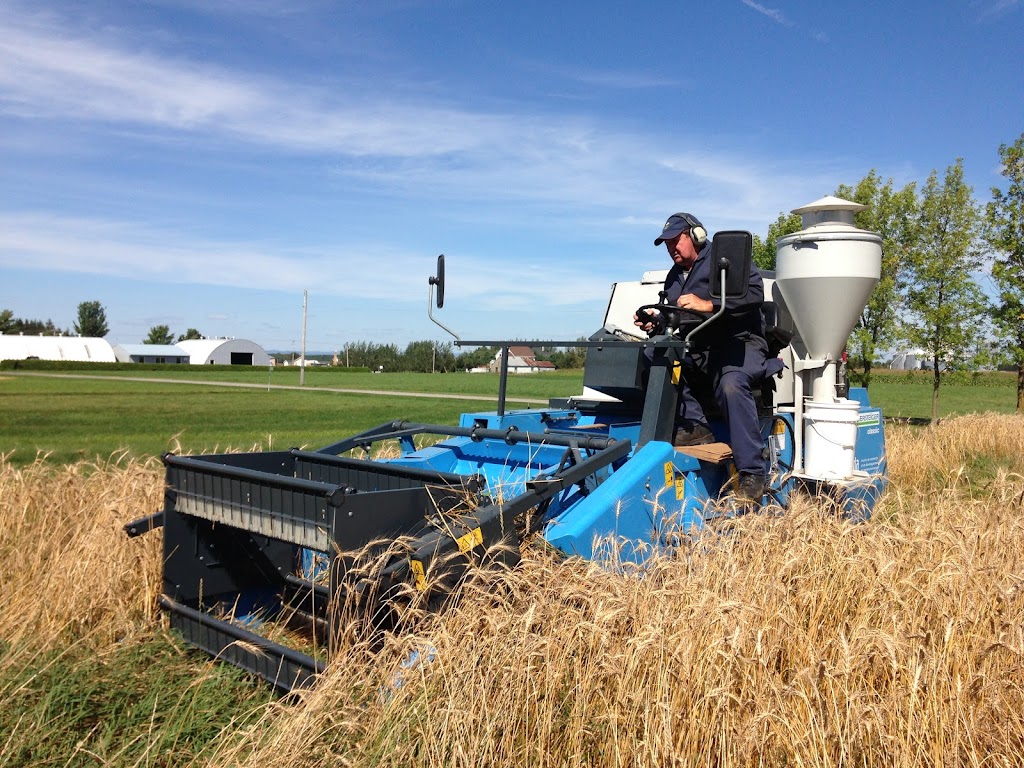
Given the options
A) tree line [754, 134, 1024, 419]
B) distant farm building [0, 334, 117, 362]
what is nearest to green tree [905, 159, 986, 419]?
tree line [754, 134, 1024, 419]

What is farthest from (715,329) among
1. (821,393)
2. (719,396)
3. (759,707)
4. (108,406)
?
(108,406)

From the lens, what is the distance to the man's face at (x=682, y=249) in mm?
5434

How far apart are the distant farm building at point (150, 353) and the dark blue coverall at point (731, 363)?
120905 millimetres

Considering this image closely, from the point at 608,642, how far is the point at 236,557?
258 centimetres

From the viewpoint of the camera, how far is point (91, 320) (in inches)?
4897

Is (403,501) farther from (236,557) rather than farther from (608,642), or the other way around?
(236,557)

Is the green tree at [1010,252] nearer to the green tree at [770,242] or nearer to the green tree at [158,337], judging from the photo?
the green tree at [770,242]

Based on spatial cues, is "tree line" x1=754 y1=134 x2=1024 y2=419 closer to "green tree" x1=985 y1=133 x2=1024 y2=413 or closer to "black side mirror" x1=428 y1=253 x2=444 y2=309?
"green tree" x1=985 y1=133 x2=1024 y2=413

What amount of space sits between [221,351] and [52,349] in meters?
24.0

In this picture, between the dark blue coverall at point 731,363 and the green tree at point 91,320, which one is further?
the green tree at point 91,320

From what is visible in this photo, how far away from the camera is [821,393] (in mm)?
6047

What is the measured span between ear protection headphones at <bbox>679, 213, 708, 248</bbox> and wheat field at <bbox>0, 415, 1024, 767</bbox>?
2086mm

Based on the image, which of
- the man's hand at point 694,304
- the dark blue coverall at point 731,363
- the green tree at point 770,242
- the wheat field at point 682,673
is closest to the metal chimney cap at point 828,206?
the dark blue coverall at point 731,363

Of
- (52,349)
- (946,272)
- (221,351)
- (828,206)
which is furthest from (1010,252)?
(221,351)
